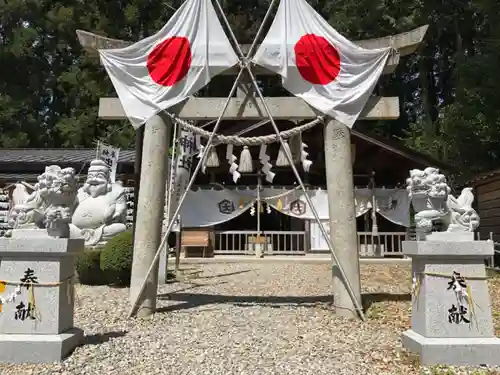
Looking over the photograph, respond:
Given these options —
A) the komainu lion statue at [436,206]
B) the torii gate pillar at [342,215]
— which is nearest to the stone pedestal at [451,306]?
the komainu lion statue at [436,206]

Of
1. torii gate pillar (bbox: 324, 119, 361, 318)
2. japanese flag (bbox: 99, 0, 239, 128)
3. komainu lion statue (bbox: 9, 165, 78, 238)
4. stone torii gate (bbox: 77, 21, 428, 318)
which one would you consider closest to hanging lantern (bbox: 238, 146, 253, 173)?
stone torii gate (bbox: 77, 21, 428, 318)

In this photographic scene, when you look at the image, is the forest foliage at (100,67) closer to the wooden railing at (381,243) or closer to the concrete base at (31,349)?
the wooden railing at (381,243)

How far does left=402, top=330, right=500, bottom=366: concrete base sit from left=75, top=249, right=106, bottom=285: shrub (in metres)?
6.18

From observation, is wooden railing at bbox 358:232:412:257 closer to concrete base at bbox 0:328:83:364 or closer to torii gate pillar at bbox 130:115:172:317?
torii gate pillar at bbox 130:115:172:317

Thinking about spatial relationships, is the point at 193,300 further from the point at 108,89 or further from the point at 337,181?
the point at 108,89

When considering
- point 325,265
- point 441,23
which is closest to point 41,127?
point 325,265

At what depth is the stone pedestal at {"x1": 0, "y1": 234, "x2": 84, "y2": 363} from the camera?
4633mm

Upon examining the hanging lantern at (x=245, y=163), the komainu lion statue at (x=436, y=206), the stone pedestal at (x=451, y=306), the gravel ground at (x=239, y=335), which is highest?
the hanging lantern at (x=245, y=163)

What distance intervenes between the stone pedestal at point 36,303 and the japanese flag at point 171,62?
113 inches

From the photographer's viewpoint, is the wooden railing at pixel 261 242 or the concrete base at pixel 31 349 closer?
the concrete base at pixel 31 349

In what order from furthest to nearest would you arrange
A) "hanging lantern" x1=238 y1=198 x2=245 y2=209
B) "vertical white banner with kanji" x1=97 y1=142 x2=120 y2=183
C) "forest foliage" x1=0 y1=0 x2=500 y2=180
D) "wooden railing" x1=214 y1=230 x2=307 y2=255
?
"forest foliage" x1=0 y1=0 x2=500 y2=180, "hanging lantern" x1=238 y1=198 x2=245 y2=209, "wooden railing" x1=214 y1=230 x2=307 y2=255, "vertical white banner with kanji" x1=97 y1=142 x2=120 y2=183

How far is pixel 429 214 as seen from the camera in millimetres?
4898

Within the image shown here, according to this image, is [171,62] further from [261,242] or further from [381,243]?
[381,243]

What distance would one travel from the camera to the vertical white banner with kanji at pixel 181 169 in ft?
34.6
